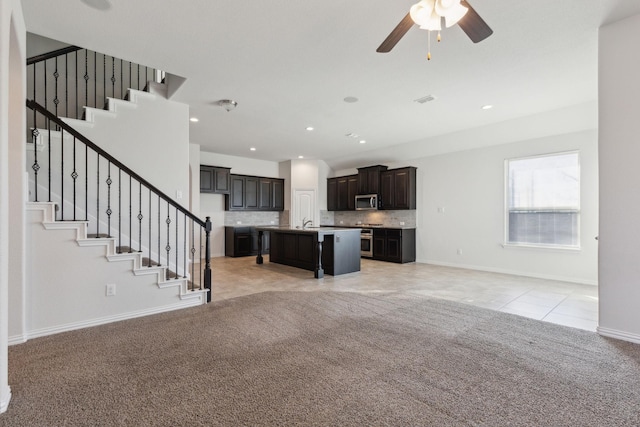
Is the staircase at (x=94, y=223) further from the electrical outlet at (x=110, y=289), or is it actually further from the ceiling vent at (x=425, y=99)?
the ceiling vent at (x=425, y=99)

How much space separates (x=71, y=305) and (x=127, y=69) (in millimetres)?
3956

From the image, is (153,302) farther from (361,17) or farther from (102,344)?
(361,17)

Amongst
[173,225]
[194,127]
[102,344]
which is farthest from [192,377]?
[194,127]

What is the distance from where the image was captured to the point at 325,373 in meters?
2.16

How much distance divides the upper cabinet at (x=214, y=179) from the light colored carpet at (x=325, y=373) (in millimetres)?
4855

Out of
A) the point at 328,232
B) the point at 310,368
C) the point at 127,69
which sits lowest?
the point at 310,368

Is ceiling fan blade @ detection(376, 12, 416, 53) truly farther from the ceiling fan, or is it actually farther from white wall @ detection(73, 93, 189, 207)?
white wall @ detection(73, 93, 189, 207)

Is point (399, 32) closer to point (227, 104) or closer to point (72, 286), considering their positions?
point (227, 104)

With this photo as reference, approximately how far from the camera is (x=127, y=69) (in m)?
5.01

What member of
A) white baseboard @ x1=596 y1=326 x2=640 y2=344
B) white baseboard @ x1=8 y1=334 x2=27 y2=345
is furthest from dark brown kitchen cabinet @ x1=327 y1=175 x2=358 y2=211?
white baseboard @ x1=8 y1=334 x2=27 y2=345

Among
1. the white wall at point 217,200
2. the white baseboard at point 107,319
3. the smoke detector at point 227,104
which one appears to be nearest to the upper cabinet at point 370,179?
the white wall at point 217,200

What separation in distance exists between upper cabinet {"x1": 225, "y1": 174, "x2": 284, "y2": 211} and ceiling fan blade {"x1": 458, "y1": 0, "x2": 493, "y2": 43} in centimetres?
693

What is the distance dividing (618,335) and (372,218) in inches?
239

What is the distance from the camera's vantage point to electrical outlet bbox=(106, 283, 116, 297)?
317 centimetres
